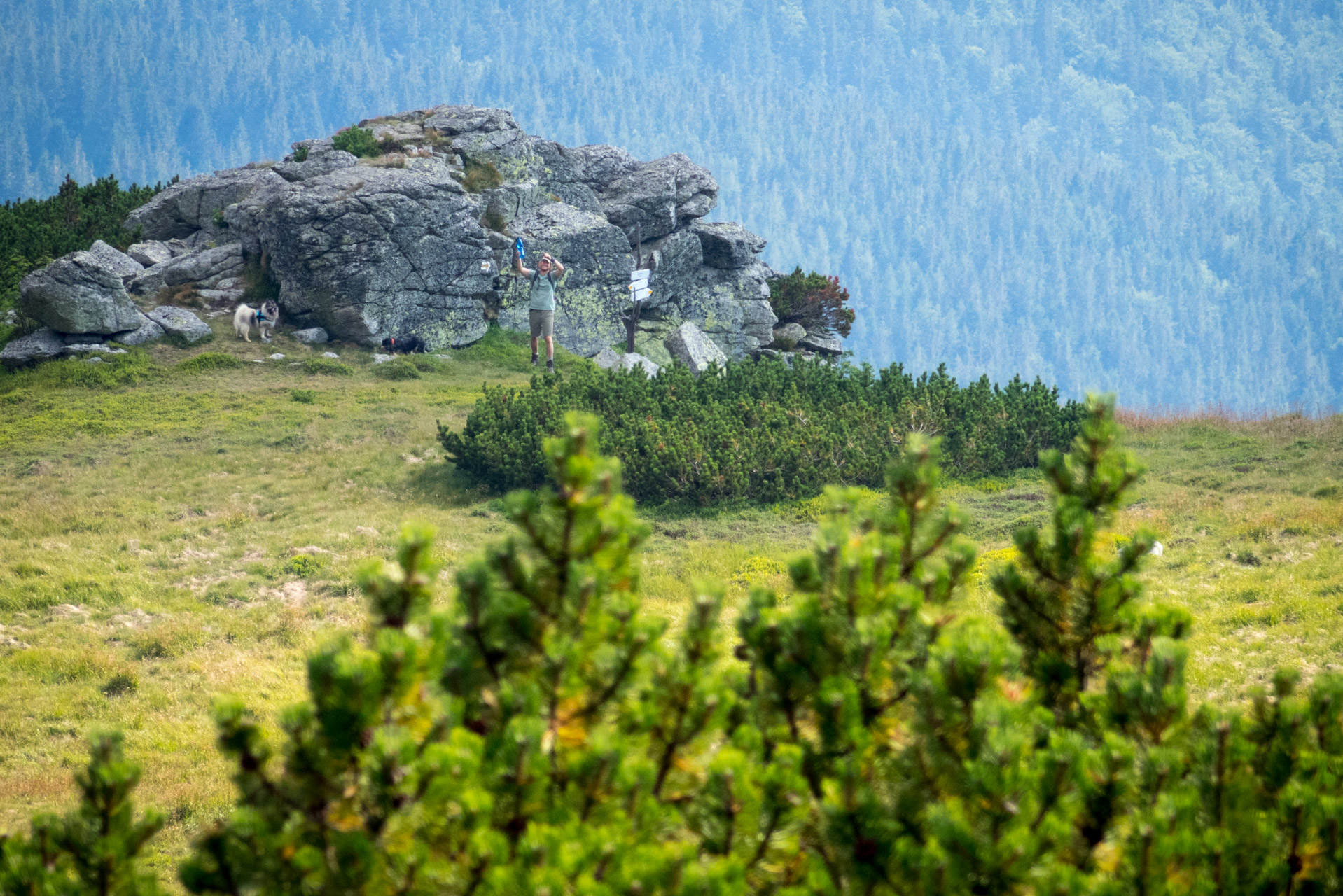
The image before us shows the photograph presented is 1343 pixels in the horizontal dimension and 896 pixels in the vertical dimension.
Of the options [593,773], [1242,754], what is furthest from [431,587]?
[1242,754]

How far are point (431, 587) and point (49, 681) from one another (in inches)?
275

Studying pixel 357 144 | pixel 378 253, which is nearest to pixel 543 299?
pixel 378 253

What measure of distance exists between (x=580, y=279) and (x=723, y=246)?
525 centimetres

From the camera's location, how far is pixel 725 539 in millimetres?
12039

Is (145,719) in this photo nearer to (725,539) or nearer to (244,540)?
(244,540)

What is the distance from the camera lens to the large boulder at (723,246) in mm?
29094

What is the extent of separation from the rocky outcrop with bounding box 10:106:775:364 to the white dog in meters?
0.66

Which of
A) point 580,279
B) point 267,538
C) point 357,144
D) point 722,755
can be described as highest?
point 357,144

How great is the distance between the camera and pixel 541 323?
20.9 m

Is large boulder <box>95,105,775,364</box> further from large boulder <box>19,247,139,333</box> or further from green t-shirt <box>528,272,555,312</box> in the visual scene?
green t-shirt <box>528,272,555,312</box>

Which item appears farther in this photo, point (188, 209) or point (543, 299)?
point (188, 209)

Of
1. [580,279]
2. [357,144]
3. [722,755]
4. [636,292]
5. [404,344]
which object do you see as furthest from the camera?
[357,144]

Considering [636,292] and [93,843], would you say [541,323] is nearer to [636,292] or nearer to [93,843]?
[636,292]

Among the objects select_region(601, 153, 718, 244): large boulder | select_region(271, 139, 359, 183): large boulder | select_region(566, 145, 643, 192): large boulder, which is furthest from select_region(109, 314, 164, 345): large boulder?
select_region(566, 145, 643, 192): large boulder
